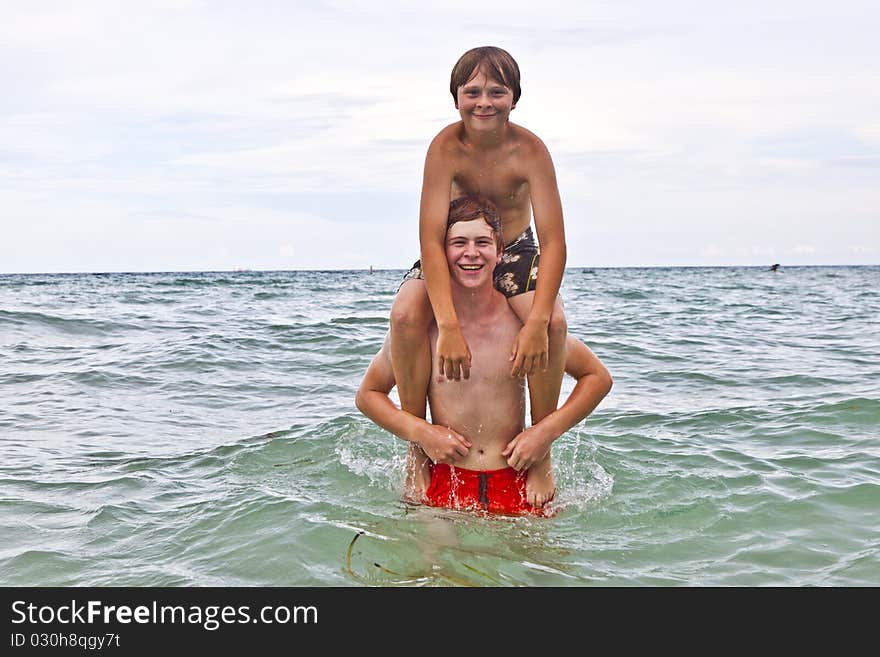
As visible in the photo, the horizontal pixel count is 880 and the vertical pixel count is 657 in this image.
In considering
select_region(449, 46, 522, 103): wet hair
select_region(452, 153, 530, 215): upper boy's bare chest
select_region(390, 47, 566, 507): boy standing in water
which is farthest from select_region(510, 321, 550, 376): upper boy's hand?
select_region(449, 46, 522, 103): wet hair

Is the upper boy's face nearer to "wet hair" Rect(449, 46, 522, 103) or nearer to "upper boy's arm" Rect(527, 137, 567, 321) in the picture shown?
"wet hair" Rect(449, 46, 522, 103)

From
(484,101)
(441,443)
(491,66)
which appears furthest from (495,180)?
(441,443)

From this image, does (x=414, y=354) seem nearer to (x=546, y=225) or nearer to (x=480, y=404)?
(x=480, y=404)

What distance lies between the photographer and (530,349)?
400 centimetres

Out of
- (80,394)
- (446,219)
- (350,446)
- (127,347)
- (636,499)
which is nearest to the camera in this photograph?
(446,219)

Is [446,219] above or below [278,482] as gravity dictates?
above

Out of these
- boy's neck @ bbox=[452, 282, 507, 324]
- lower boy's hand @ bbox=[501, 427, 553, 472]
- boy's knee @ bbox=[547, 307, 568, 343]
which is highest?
boy's neck @ bbox=[452, 282, 507, 324]

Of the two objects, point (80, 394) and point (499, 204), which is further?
point (80, 394)

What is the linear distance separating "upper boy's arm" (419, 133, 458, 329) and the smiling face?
114mm

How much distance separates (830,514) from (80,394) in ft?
22.5

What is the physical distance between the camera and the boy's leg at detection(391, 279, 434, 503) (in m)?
4.24

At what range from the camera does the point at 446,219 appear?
13.5ft
